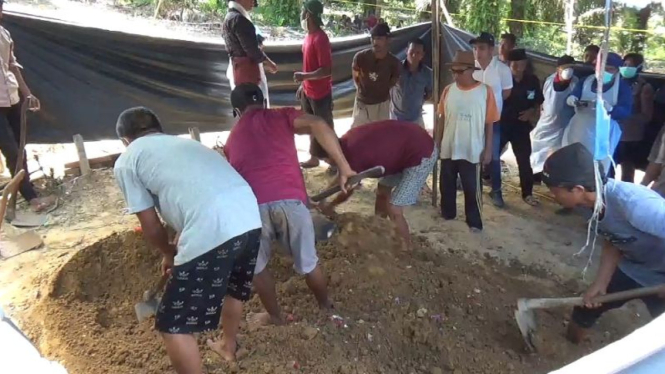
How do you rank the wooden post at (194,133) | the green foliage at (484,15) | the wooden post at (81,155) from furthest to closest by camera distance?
the green foliage at (484,15) < the wooden post at (194,133) < the wooden post at (81,155)

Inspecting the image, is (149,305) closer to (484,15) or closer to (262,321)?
(262,321)

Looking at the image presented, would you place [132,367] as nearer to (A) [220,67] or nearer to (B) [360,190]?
(B) [360,190]

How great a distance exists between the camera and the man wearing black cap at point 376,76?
16.1 feet

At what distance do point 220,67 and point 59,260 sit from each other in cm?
282

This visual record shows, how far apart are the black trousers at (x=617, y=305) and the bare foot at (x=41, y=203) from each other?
3.96 m

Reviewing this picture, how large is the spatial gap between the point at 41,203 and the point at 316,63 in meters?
2.56

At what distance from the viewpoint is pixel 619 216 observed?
2.31 meters

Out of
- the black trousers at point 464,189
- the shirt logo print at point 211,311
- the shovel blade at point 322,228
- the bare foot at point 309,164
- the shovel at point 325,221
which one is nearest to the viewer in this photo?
the shirt logo print at point 211,311

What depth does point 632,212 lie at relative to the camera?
7.36 feet

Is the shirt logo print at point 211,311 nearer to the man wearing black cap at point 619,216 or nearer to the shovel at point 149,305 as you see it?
the shovel at point 149,305

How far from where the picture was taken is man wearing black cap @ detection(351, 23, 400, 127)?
491cm

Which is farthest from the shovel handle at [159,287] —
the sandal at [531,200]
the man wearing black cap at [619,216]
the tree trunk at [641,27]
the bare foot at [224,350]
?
the tree trunk at [641,27]

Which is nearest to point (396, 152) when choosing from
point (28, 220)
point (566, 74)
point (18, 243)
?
point (566, 74)

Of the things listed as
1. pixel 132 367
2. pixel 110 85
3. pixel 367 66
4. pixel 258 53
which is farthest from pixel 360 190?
pixel 132 367
